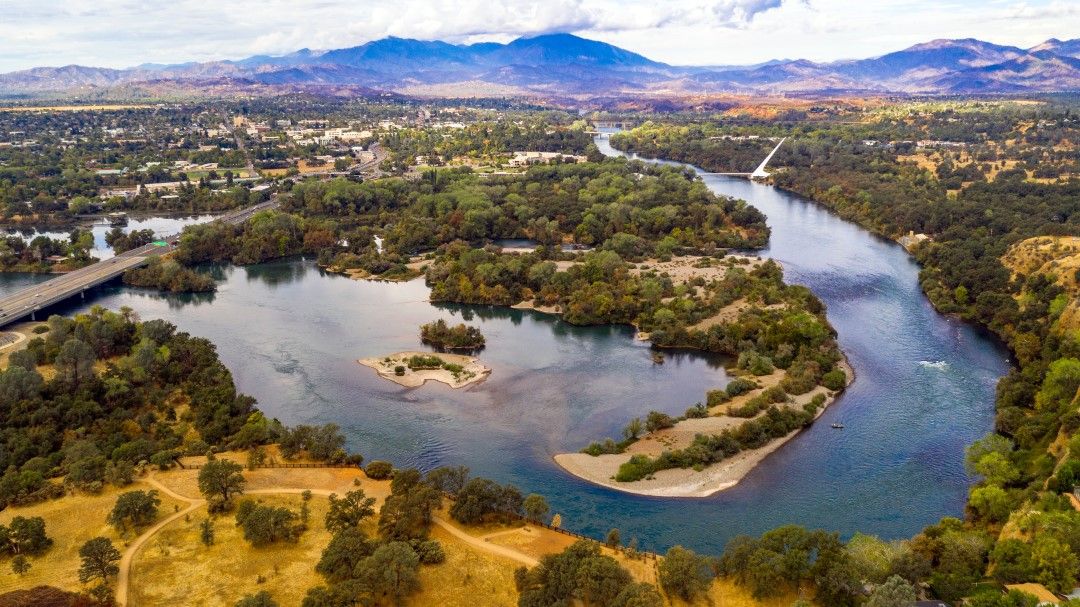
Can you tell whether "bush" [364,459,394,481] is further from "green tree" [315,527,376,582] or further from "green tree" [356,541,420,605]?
"green tree" [356,541,420,605]

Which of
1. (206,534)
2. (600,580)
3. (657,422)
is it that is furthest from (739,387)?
(206,534)

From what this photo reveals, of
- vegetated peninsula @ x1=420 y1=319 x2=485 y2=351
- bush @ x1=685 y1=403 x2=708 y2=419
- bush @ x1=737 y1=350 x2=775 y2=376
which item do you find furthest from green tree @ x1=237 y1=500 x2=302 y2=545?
bush @ x1=737 y1=350 x2=775 y2=376

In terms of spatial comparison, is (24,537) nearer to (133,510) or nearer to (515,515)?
(133,510)

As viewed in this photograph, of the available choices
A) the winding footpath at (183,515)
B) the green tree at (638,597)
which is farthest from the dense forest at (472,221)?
the green tree at (638,597)

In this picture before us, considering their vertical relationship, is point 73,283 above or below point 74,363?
above

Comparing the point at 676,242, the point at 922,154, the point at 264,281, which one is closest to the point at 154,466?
the point at 264,281

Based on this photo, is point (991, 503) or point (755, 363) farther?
point (755, 363)

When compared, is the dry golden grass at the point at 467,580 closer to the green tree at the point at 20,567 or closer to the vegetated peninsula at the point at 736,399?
the vegetated peninsula at the point at 736,399
